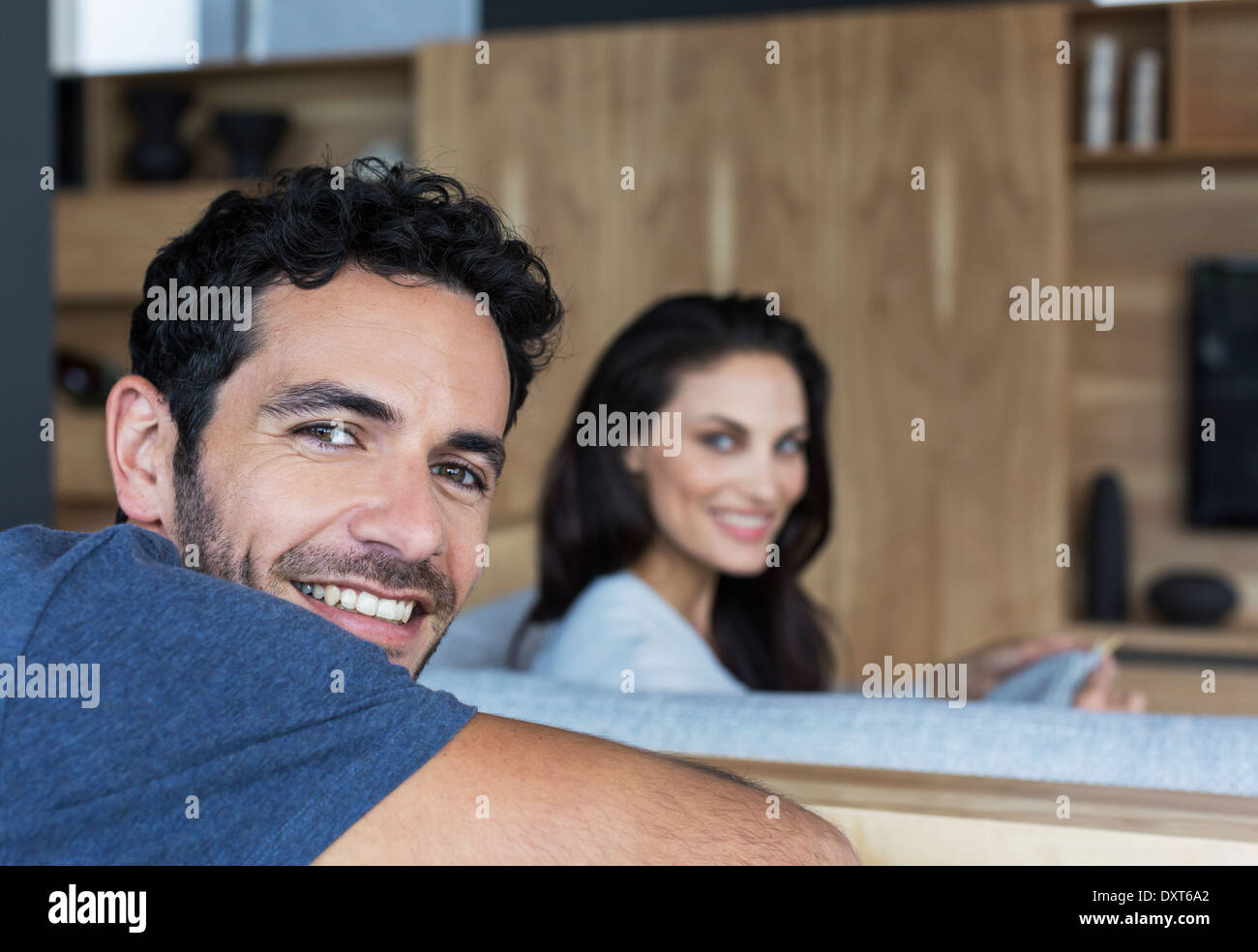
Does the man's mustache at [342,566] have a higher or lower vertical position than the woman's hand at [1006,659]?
higher

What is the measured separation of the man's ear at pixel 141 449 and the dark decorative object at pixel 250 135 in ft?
10.7

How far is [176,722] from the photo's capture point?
655 mm

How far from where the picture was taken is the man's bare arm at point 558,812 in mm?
687

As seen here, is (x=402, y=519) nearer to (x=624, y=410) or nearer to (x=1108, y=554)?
(x=624, y=410)

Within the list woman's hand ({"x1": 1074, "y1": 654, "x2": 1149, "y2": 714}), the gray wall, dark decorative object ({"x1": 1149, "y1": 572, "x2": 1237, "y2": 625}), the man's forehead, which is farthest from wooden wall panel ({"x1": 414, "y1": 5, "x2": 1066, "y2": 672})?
the man's forehead

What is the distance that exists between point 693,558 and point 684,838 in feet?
4.15

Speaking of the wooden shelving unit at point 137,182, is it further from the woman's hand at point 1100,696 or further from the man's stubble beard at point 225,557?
the man's stubble beard at point 225,557

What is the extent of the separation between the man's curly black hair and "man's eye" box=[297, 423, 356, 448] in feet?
0.29

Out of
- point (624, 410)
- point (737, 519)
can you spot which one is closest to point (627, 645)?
point (737, 519)

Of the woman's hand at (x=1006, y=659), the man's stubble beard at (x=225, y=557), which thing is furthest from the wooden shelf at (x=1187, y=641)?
the man's stubble beard at (x=225, y=557)

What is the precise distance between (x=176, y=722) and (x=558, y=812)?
0.69 ft

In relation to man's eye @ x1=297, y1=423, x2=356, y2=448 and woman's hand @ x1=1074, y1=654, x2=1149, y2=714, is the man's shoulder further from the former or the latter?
woman's hand @ x1=1074, y1=654, x2=1149, y2=714

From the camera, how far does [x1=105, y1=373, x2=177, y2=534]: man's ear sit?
1.06 m

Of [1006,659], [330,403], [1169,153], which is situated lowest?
[1006,659]
